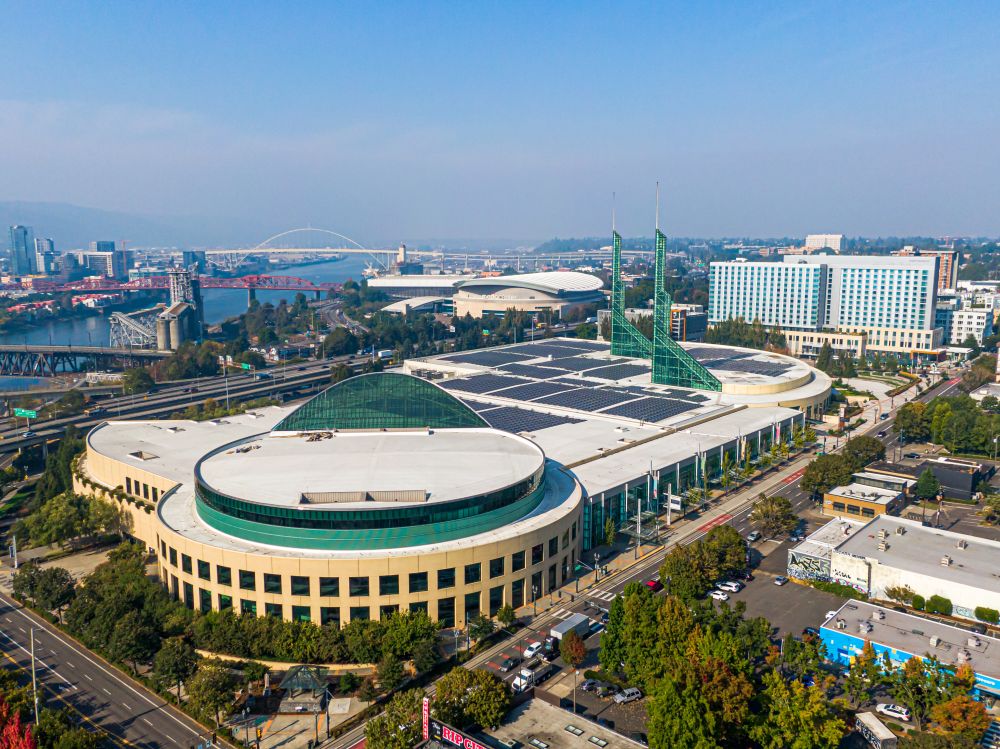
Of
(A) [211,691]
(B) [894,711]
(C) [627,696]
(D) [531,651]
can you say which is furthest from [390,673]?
(B) [894,711]

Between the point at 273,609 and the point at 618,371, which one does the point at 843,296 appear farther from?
the point at 273,609

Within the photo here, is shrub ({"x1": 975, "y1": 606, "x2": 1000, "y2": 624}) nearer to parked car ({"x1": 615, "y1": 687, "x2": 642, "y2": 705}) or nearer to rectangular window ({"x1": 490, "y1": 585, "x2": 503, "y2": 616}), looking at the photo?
parked car ({"x1": 615, "y1": 687, "x2": 642, "y2": 705})

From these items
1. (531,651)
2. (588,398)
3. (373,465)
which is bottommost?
(531,651)

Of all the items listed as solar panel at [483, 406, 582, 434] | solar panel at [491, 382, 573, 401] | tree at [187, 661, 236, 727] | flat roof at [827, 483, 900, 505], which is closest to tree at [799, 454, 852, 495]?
flat roof at [827, 483, 900, 505]

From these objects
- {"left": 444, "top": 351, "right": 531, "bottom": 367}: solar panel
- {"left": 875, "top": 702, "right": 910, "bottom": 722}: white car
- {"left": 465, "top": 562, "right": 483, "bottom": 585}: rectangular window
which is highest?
{"left": 444, "top": 351, "right": 531, "bottom": 367}: solar panel

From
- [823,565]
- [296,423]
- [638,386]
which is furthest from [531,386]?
[823,565]

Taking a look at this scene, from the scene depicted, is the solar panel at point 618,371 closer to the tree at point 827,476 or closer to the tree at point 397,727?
the tree at point 827,476
